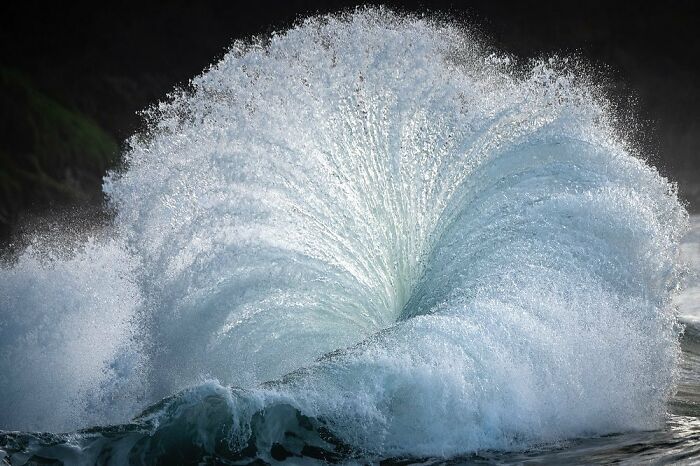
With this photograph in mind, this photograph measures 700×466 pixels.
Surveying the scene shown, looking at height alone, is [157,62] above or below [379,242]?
above

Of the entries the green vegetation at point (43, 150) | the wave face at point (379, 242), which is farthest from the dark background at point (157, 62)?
the wave face at point (379, 242)

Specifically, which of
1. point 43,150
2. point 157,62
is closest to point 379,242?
point 43,150

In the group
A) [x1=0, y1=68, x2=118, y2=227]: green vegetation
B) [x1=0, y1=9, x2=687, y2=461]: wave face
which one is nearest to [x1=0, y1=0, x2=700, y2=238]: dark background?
[x1=0, y1=68, x2=118, y2=227]: green vegetation

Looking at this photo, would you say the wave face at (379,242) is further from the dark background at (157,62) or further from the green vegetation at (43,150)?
the green vegetation at (43,150)

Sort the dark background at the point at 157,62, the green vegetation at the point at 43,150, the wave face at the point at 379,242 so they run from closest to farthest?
the wave face at the point at 379,242 → the dark background at the point at 157,62 → the green vegetation at the point at 43,150

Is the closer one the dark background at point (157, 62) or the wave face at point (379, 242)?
the wave face at point (379, 242)

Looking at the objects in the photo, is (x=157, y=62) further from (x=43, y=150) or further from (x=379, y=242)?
(x=379, y=242)

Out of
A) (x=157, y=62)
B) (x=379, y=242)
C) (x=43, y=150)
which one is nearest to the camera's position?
(x=379, y=242)
